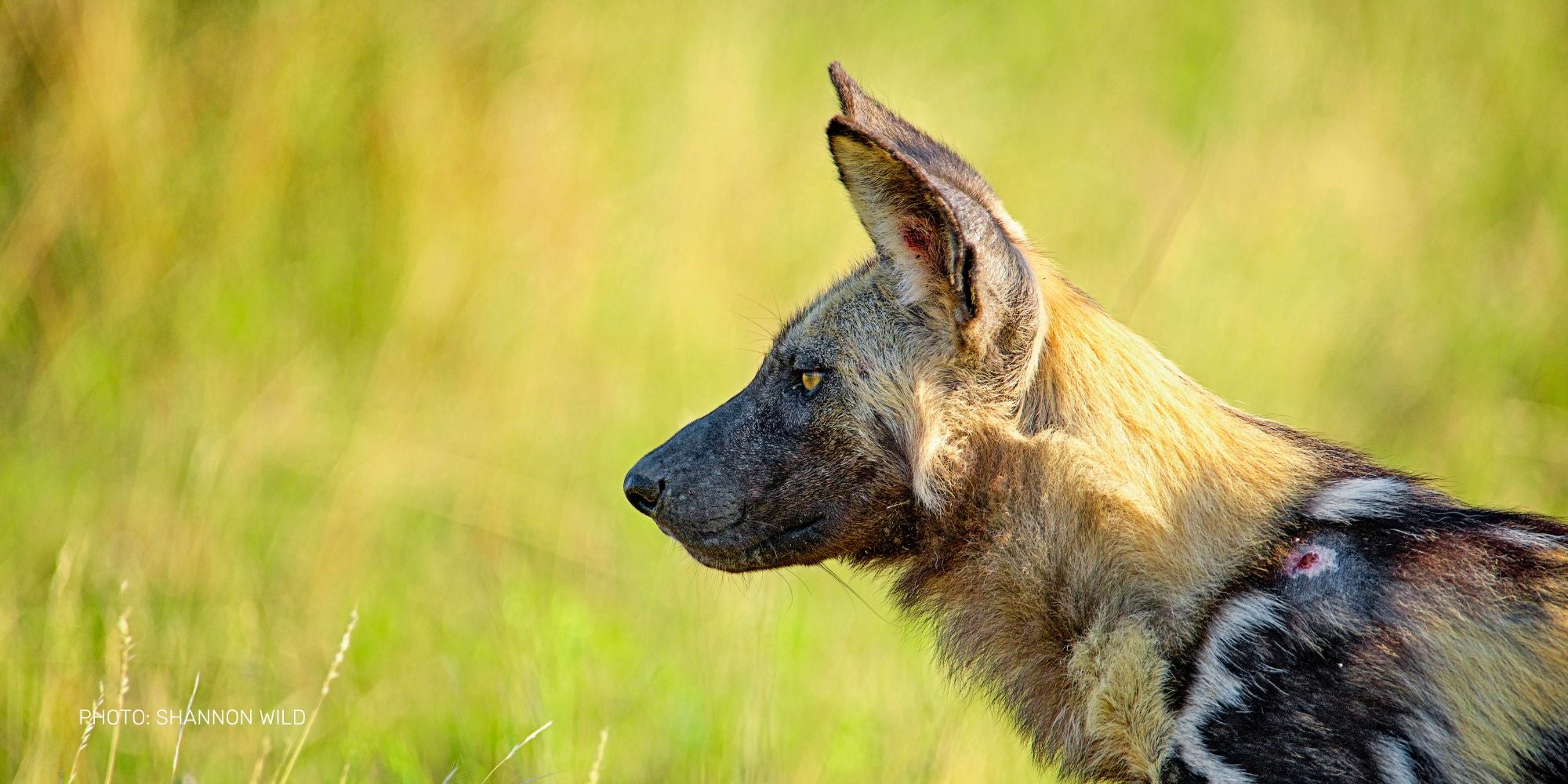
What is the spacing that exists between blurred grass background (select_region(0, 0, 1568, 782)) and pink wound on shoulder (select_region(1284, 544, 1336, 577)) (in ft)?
4.36

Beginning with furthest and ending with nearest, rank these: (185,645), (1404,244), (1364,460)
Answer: (1404,244) → (185,645) → (1364,460)

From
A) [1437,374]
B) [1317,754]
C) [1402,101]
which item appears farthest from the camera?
[1402,101]

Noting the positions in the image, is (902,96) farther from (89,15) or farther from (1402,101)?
(89,15)

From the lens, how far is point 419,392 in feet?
16.9

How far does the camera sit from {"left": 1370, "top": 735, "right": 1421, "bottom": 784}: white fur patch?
6.48ft

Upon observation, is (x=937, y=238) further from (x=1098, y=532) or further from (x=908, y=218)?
(x=1098, y=532)

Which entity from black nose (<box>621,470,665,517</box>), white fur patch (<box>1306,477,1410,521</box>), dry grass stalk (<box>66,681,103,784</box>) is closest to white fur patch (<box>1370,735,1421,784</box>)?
white fur patch (<box>1306,477,1410,521</box>)

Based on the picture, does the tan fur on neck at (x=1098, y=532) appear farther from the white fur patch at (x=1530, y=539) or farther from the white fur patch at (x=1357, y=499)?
the white fur patch at (x=1530, y=539)

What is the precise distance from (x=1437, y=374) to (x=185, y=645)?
18.7 ft

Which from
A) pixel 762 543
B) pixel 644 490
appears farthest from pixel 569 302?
pixel 762 543

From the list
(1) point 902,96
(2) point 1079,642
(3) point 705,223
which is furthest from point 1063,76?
(2) point 1079,642

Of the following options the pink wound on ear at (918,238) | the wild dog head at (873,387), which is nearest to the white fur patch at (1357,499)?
the wild dog head at (873,387)

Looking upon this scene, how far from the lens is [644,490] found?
111 inches

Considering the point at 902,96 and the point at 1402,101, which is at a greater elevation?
the point at 1402,101
